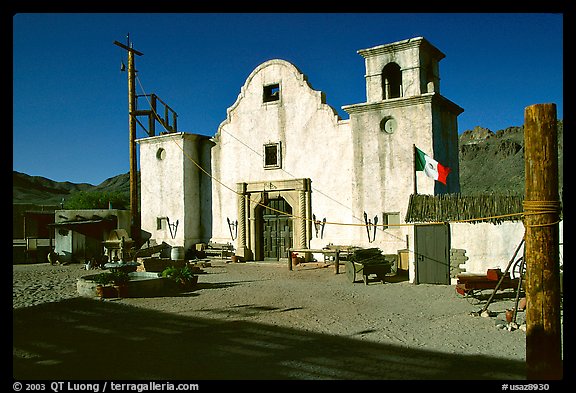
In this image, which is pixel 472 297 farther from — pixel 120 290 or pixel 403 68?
pixel 403 68

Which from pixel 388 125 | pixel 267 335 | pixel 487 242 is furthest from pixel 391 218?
pixel 267 335

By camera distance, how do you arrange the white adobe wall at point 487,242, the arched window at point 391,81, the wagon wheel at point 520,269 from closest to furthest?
1. the wagon wheel at point 520,269
2. the white adobe wall at point 487,242
3. the arched window at point 391,81

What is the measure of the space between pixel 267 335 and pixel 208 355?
5.02 feet

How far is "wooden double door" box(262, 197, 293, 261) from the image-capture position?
21.8 m

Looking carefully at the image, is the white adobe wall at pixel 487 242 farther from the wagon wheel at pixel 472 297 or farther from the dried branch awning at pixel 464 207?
the wagon wheel at pixel 472 297

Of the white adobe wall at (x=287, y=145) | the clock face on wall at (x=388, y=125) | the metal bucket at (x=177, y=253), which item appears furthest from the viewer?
the metal bucket at (x=177, y=253)

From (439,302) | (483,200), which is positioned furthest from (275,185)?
(439,302)

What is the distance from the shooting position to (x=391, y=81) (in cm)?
1986

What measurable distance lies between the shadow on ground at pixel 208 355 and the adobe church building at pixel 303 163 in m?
8.33

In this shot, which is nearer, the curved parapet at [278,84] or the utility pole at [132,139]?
the curved parapet at [278,84]

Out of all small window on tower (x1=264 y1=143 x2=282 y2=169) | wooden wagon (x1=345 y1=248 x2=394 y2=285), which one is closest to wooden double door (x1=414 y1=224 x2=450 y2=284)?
wooden wagon (x1=345 y1=248 x2=394 y2=285)

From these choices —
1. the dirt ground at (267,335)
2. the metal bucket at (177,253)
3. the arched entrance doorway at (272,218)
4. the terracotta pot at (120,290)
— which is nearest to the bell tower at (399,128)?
the arched entrance doorway at (272,218)

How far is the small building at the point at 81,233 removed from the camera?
76.5 feet
